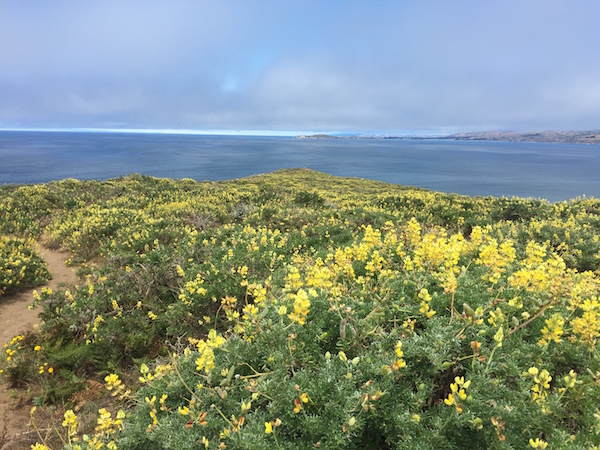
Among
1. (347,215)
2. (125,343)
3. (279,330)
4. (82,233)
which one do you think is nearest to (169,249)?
(125,343)

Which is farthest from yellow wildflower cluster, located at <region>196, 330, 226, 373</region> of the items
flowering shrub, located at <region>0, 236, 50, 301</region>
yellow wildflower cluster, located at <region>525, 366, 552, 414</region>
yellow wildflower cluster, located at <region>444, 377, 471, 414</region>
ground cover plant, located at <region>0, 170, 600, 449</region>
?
flowering shrub, located at <region>0, 236, 50, 301</region>

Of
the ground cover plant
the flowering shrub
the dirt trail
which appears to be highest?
the ground cover plant

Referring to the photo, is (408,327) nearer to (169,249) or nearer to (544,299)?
(544,299)

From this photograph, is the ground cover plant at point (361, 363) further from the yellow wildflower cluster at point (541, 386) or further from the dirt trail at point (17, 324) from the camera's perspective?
the dirt trail at point (17, 324)

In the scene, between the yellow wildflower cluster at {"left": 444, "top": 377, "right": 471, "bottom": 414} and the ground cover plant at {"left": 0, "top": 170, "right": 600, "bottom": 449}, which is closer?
the yellow wildflower cluster at {"left": 444, "top": 377, "right": 471, "bottom": 414}

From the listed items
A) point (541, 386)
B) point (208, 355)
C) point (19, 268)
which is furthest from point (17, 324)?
point (541, 386)

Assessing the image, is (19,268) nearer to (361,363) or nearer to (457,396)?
(361,363)

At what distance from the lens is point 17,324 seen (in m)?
6.61

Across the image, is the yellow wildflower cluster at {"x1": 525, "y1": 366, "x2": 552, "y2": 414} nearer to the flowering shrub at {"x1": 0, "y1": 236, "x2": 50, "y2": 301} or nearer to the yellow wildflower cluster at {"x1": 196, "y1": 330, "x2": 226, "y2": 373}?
the yellow wildflower cluster at {"x1": 196, "y1": 330, "x2": 226, "y2": 373}

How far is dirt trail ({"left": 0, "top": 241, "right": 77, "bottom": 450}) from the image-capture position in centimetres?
412

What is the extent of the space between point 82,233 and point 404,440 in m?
11.9

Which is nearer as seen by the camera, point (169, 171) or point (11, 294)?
point (11, 294)

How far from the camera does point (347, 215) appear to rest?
10.9 meters

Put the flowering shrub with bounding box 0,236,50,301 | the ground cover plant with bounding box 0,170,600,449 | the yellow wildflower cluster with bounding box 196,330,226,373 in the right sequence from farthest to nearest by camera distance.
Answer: the flowering shrub with bounding box 0,236,50,301 < the yellow wildflower cluster with bounding box 196,330,226,373 < the ground cover plant with bounding box 0,170,600,449
